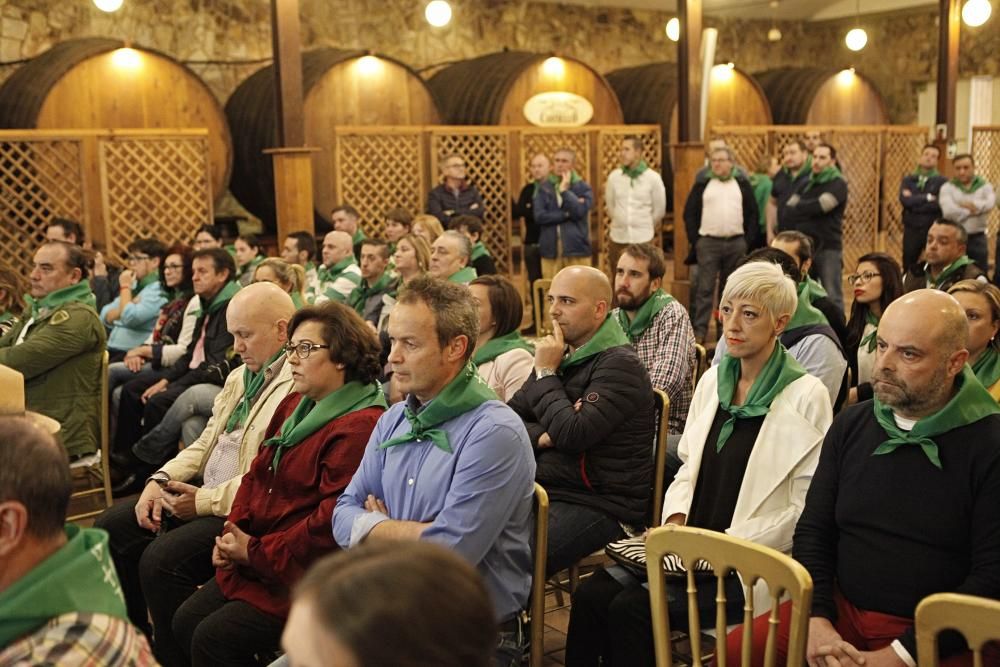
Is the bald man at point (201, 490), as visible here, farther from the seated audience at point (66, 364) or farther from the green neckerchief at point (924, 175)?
the green neckerchief at point (924, 175)

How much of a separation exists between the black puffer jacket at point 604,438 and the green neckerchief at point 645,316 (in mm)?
890

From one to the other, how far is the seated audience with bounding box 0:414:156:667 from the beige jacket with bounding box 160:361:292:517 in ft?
4.53

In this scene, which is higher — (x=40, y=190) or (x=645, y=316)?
(x=40, y=190)

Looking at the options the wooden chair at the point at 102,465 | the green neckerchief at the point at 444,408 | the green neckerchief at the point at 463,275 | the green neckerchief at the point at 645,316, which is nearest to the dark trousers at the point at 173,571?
the green neckerchief at the point at 444,408

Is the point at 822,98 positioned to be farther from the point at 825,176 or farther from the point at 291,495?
the point at 291,495

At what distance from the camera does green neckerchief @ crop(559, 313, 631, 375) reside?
9.94 ft

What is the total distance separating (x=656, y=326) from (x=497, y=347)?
0.65 metres

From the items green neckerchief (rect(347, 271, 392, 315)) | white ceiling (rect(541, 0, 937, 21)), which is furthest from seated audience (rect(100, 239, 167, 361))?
white ceiling (rect(541, 0, 937, 21))

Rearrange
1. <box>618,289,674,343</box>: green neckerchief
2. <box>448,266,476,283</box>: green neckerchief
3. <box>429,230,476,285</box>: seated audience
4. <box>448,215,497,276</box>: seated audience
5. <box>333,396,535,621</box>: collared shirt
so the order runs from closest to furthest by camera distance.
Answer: <box>333,396,535,621</box>: collared shirt < <box>618,289,674,343</box>: green neckerchief < <box>448,266,476,283</box>: green neckerchief < <box>429,230,476,285</box>: seated audience < <box>448,215,497,276</box>: seated audience

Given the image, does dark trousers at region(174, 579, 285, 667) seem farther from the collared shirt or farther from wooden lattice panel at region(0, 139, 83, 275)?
wooden lattice panel at region(0, 139, 83, 275)

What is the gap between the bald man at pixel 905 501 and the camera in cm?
207

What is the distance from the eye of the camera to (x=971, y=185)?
8.69 metres

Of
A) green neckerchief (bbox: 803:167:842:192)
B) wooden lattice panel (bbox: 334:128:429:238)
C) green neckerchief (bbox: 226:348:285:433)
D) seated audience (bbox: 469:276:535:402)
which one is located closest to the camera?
green neckerchief (bbox: 226:348:285:433)

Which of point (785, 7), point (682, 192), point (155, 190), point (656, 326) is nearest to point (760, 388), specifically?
point (656, 326)
